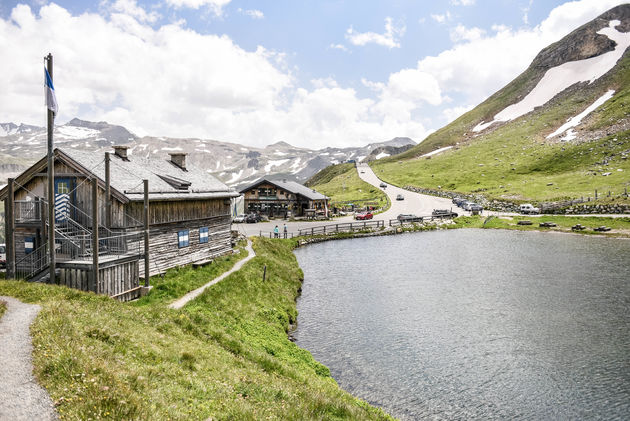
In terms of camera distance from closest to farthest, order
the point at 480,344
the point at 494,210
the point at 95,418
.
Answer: the point at 95,418 → the point at 480,344 → the point at 494,210

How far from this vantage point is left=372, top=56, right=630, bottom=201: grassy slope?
4198 inches

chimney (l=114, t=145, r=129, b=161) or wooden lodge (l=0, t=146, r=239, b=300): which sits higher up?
chimney (l=114, t=145, r=129, b=161)

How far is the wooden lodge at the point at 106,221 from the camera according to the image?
23375mm

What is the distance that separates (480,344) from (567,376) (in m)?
Answer: 5.33

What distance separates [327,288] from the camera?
132ft

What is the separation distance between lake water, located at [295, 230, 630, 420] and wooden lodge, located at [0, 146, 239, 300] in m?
12.3

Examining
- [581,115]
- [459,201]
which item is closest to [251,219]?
[459,201]

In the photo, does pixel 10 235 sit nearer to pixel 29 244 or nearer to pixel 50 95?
pixel 29 244

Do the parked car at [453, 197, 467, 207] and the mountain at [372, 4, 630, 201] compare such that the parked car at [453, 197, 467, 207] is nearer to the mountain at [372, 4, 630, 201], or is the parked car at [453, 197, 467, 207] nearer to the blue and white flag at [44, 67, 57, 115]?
the mountain at [372, 4, 630, 201]

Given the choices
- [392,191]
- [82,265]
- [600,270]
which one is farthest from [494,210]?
[82,265]

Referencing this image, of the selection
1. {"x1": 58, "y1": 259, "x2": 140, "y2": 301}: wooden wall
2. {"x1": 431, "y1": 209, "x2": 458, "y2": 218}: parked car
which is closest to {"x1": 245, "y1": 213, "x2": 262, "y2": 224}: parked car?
{"x1": 431, "y1": 209, "x2": 458, "y2": 218}: parked car

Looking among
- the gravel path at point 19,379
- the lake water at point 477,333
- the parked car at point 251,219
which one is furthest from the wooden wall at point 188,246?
the parked car at point 251,219

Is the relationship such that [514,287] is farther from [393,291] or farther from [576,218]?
[576,218]

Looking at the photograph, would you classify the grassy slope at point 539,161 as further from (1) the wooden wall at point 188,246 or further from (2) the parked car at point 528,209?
(1) the wooden wall at point 188,246
